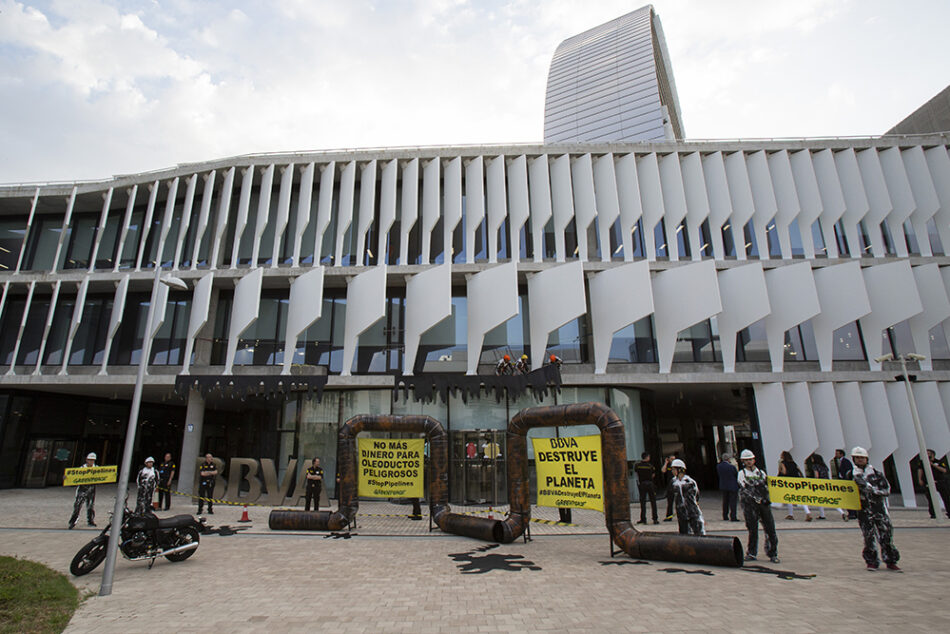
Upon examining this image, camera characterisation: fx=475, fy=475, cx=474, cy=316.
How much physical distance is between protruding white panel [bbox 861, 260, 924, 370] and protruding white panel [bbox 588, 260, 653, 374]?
9.52 metres

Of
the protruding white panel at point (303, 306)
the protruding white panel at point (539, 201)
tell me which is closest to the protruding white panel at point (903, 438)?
the protruding white panel at point (539, 201)

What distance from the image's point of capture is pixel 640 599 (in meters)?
6.33

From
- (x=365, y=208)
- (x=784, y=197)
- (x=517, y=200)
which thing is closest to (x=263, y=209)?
(x=365, y=208)

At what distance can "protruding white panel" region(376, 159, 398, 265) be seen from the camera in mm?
22672

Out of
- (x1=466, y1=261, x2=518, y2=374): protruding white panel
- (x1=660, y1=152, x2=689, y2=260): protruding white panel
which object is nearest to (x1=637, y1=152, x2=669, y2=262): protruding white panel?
(x1=660, y1=152, x2=689, y2=260): protruding white panel

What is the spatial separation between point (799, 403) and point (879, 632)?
656 inches

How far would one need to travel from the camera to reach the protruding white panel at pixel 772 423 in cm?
1883

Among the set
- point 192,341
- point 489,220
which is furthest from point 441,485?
point 192,341

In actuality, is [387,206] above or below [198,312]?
above

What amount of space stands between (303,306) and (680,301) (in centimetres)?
1607

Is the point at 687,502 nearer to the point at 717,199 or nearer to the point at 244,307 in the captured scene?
the point at 717,199

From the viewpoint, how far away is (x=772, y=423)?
19.2m

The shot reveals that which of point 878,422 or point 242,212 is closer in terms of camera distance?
point 878,422

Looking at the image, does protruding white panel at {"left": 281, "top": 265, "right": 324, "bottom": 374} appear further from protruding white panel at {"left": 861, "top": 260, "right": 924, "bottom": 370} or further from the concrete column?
protruding white panel at {"left": 861, "top": 260, "right": 924, "bottom": 370}
